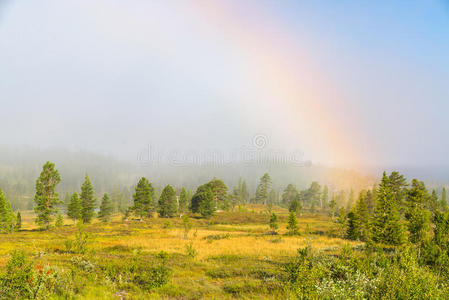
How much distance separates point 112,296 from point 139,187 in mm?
60332

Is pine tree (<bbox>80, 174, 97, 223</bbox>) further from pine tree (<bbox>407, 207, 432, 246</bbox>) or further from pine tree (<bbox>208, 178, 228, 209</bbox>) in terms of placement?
pine tree (<bbox>407, 207, 432, 246</bbox>)

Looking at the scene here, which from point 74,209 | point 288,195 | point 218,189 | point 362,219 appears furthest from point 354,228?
point 288,195

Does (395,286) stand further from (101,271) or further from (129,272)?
(101,271)

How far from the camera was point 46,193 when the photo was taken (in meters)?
51.6

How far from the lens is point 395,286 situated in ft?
24.0

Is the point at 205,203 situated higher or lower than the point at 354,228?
lower

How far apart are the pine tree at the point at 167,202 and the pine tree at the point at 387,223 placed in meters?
60.0

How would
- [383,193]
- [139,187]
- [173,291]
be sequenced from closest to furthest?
[173,291] → [383,193] → [139,187]

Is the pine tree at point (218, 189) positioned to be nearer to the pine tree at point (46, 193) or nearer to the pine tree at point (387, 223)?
the pine tree at point (46, 193)

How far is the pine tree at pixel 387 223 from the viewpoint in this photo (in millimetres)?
26906

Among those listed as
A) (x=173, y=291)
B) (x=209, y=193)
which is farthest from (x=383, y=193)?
(x=209, y=193)

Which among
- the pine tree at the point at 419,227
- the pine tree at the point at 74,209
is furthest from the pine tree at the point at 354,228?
the pine tree at the point at 74,209

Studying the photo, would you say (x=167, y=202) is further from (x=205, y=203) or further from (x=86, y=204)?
(x=86, y=204)

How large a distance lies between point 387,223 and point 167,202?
6214 centimetres
